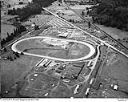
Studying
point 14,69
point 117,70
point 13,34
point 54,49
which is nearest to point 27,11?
point 13,34

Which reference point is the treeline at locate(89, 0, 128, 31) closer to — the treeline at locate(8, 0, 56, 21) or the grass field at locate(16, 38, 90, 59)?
the grass field at locate(16, 38, 90, 59)

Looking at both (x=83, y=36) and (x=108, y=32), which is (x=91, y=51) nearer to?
(x=83, y=36)

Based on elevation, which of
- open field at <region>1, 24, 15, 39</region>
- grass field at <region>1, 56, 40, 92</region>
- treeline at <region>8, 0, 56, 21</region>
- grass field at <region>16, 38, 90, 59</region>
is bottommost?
grass field at <region>1, 56, 40, 92</region>

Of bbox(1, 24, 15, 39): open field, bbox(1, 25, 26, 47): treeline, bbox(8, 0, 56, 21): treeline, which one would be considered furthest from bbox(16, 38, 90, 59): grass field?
bbox(8, 0, 56, 21): treeline

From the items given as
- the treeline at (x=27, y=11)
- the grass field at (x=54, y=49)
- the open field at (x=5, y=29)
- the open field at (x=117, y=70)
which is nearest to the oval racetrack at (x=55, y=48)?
the grass field at (x=54, y=49)

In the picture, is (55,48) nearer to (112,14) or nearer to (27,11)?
(112,14)

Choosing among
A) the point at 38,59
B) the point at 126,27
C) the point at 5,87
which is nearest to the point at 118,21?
the point at 126,27
